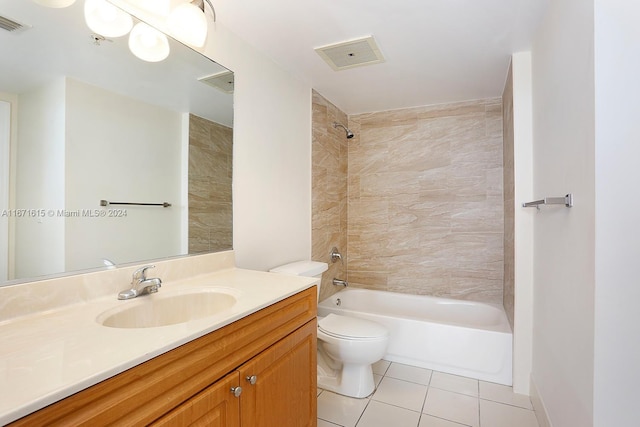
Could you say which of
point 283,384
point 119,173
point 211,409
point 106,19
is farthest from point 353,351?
point 106,19

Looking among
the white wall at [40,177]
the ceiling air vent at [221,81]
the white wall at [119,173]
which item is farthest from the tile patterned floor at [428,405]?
the ceiling air vent at [221,81]

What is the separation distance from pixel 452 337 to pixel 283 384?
1.51 m

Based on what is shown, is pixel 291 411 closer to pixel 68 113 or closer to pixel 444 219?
pixel 68 113

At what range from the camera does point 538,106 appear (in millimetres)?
1759

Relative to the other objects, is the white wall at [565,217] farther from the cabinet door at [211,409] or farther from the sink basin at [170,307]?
the sink basin at [170,307]

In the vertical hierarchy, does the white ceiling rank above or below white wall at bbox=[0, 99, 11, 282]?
above

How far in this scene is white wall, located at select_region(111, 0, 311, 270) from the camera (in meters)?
1.77

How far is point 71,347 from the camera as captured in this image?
736 mm

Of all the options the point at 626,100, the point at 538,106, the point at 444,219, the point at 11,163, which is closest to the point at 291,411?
the point at 11,163

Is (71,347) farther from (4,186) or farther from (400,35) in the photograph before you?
(400,35)

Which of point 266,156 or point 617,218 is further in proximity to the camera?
point 266,156

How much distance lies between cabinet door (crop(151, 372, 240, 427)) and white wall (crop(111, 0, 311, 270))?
0.90m

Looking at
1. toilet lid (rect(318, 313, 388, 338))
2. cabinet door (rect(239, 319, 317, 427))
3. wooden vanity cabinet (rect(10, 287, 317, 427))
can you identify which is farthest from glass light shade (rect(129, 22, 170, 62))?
toilet lid (rect(318, 313, 388, 338))

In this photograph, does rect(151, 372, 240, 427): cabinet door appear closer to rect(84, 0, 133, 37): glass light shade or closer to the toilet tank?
the toilet tank
